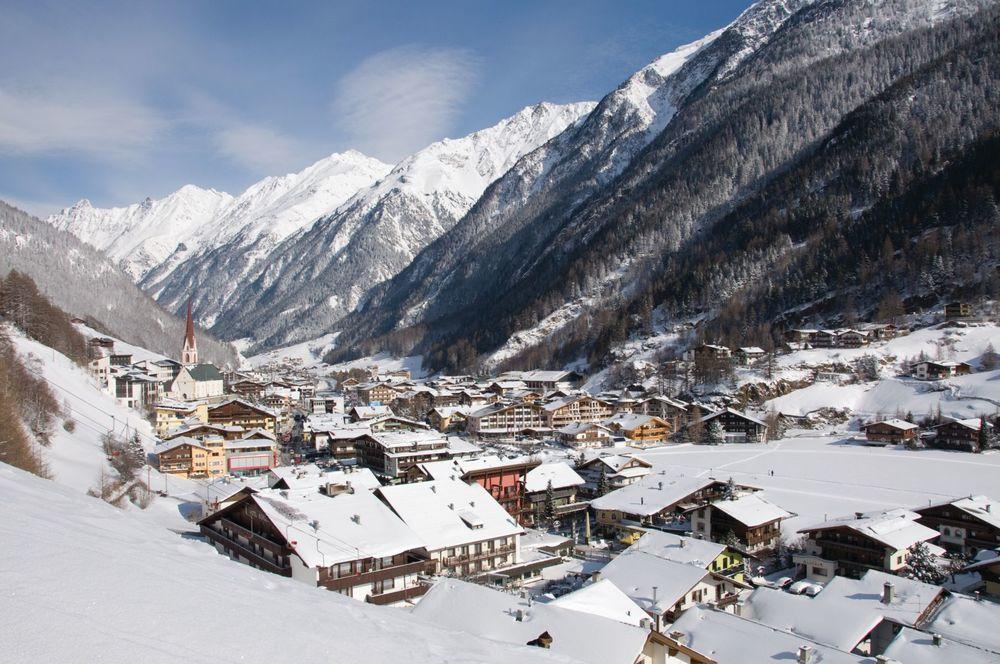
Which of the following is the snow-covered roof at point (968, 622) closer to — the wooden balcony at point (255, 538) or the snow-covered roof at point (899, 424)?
the wooden balcony at point (255, 538)

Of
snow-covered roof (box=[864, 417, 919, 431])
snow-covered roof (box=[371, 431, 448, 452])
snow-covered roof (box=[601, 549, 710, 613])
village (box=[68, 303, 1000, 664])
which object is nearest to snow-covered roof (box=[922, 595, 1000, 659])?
village (box=[68, 303, 1000, 664])

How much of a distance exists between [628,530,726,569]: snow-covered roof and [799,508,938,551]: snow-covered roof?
19.4ft

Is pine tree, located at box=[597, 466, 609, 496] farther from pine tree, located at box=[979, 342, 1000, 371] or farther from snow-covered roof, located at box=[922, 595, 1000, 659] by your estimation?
pine tree, located at box=[979, 342, 1000, 371]

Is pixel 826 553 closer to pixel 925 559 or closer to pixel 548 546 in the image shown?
pixel 925 559

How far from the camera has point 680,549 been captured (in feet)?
83.5

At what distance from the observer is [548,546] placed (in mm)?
31281

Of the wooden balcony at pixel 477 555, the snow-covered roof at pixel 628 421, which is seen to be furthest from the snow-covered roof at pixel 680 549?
the snow-covered roof at pixel 628 421

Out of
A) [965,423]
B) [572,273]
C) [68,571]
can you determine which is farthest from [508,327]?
[68,571]

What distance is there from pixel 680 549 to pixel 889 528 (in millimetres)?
9480

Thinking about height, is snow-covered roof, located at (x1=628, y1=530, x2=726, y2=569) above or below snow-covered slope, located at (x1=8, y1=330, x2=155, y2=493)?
below

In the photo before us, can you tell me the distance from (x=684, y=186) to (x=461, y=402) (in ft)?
248

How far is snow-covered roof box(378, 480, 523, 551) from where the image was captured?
26453 millimetres

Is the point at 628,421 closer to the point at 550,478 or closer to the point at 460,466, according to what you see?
the point at 550,478

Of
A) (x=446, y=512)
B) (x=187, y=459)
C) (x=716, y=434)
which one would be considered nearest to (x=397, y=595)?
(x=446, y=512)
